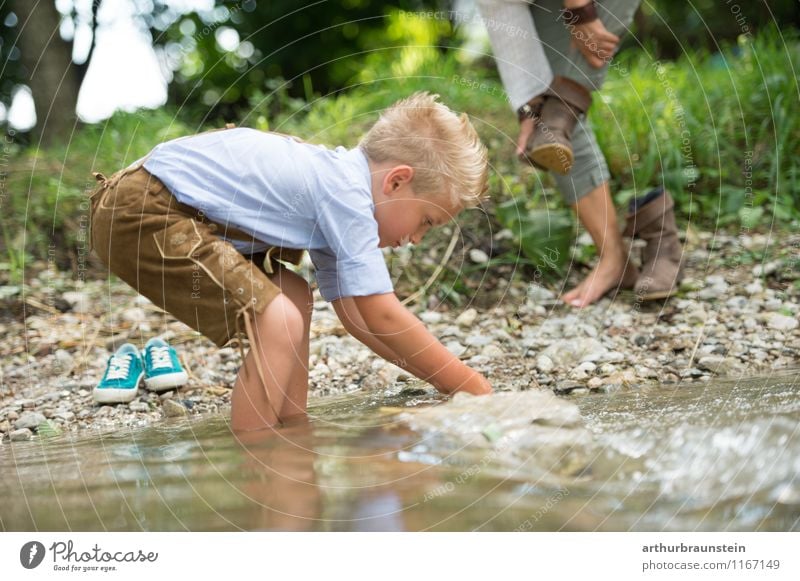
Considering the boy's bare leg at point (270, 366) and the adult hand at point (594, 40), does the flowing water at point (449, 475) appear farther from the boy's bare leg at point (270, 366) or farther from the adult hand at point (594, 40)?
the adult hand at point (594, 40)

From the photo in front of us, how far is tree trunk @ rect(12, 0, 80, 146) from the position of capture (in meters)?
3.70

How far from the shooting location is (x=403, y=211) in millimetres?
1618

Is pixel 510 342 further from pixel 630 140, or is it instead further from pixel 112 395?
pixel 630 140

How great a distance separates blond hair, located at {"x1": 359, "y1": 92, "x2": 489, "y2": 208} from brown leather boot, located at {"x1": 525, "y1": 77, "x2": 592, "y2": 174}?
0.57 metres

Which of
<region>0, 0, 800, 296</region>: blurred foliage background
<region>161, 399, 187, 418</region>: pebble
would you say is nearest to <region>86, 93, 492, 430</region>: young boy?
<region>161, 399, 187, 418</region>: pebble

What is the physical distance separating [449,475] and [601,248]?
1.26 meters

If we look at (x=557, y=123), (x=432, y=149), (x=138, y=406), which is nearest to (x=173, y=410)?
(x=138, y=406)

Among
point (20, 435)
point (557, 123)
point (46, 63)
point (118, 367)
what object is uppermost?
point (46, 63)

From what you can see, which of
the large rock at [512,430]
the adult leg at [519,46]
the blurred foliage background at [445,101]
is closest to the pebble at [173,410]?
the large rock at [512,430]

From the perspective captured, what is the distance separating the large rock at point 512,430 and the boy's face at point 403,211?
33 centimetres

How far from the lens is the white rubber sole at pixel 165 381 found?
1.98 meters

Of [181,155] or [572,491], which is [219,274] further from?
[572,491]

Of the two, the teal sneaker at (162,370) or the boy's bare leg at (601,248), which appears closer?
the teal sneaker at (162,370)

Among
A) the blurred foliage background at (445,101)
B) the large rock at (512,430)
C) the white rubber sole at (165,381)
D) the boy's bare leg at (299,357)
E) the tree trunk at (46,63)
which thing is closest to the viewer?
the large rock at (512,430)
